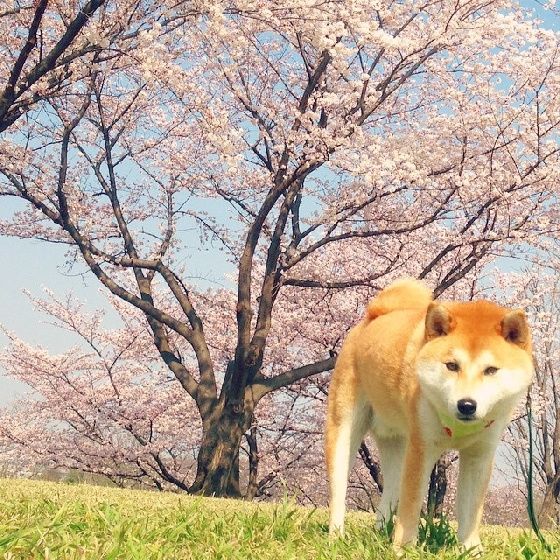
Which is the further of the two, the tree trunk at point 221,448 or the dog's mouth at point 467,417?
the tree trunk at point 221,448

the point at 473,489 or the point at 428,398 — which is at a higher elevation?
the point at 428,398

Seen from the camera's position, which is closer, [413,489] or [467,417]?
[467,417]

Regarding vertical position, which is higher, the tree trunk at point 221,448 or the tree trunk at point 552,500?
the tree trunk at point 552,500

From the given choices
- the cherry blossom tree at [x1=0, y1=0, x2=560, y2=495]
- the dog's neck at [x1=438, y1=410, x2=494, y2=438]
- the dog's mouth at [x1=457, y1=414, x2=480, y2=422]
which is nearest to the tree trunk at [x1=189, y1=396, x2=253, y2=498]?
the cherry blossom tree at [x1=0, y1=0, x2=560, y2=495]

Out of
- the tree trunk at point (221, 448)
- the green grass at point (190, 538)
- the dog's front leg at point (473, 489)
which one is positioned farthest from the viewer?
the tree trunk at point (221, 448)

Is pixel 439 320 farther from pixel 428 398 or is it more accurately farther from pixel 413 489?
pixel 413 489

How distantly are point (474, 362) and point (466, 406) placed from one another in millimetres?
246

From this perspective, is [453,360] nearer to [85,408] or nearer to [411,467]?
[411,467]

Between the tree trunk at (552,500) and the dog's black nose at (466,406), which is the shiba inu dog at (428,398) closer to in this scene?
the dog's black nose at (466,406)

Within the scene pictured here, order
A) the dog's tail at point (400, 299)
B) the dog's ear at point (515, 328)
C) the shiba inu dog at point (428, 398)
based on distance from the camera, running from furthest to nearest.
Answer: the dog's tail at point (400, 299)
the dog's ear at point (515, 328)
the shiba inu dog at point (428, 398)

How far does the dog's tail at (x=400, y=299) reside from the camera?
17.4ft

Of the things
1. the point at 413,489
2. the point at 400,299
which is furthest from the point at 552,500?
the point at 413,489

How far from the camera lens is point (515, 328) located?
12.7 feet

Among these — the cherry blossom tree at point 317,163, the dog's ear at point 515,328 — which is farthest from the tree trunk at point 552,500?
the dog's ear at point 515,328
